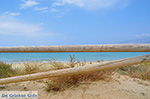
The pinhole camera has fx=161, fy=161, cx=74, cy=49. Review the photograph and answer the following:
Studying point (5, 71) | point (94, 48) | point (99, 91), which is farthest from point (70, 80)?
point (5, 71)

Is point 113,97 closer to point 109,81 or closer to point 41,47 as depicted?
point 109,81

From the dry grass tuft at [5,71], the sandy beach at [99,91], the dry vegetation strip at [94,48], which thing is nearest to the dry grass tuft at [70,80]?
the sandy beach at [99,91]

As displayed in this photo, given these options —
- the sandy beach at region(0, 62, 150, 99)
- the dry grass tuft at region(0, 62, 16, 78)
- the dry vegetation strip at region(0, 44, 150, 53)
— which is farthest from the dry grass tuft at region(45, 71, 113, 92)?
the dry grass tuft at region(0, 62, 16, 78)

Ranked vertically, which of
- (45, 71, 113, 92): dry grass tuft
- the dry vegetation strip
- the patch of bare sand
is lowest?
the patch of bare sand

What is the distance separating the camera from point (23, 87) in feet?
10.2

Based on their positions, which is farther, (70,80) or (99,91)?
(70,80)

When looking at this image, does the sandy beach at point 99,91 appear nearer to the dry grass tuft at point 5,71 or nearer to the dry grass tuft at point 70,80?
the dry grass tuft at point 70,80

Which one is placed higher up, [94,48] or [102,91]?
[94,48]

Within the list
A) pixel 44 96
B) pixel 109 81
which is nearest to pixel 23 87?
pixel 44 96

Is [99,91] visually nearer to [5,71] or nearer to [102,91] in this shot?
[102,91]

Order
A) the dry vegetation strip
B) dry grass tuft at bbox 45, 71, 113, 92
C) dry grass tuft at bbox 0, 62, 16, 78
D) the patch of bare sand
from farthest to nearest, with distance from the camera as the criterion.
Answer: dry grass tuft at bbox 0, 62, 16, 78 < dry grass tuft at bbox 45, 71, 113, 92 < the patch of bare sand < the dry vegetation strip

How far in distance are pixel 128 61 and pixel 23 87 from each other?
2099mm

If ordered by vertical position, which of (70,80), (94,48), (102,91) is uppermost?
(94,48)

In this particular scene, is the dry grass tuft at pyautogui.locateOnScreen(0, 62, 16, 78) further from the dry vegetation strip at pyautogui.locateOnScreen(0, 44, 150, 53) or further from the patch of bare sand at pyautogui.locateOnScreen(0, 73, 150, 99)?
the dry vegetation strip at pyautogui.locateOnScreen(0, 44, 150, 53)
